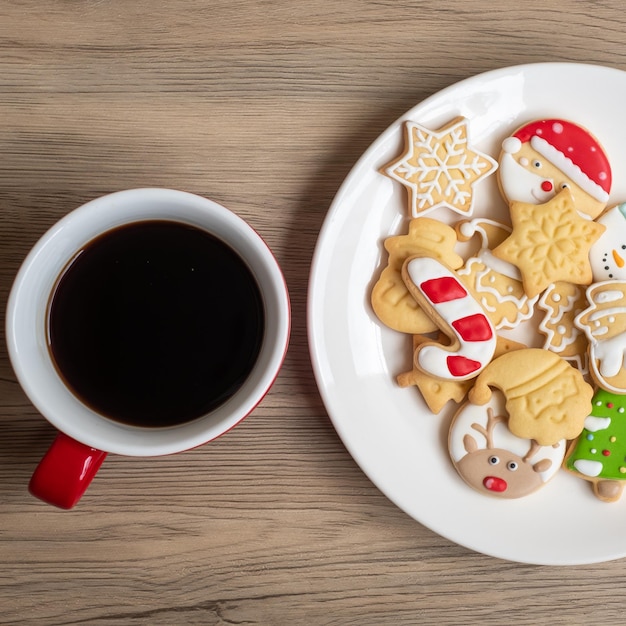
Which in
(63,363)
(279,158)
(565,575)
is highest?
(279,158)

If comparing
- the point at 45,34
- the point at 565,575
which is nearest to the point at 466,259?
the point at 565,575

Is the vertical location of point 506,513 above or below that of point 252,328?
below

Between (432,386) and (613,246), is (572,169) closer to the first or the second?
(613,246)

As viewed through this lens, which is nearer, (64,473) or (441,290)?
(64,473)

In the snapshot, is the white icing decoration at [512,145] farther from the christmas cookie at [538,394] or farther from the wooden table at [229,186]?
the christmas cookie at [538,394]

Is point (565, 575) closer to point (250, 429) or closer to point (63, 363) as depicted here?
point (250, 429)

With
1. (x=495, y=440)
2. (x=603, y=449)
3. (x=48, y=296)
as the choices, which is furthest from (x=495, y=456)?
(x=48, y=296)
